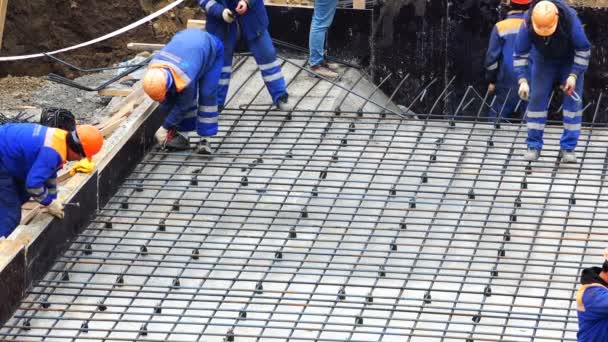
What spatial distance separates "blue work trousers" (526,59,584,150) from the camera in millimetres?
10844

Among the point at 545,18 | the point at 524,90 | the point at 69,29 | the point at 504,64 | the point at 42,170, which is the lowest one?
the point at 69,29

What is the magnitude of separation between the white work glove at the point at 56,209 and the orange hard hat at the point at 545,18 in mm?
3808

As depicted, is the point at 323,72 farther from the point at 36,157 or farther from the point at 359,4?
the point at 36,157

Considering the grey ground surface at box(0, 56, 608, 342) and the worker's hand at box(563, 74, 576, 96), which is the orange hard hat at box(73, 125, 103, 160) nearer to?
the grey ground surface at box(0, 56, 608, 342)

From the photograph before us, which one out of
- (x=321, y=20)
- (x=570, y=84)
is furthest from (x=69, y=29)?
(x=570, y=84)

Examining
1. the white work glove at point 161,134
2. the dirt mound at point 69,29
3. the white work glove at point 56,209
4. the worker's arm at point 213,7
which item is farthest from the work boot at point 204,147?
the dirt mound at point 69,29

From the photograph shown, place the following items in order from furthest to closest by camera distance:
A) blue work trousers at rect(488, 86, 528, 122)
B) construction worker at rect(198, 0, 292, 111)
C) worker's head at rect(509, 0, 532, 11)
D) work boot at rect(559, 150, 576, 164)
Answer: blue work trousers at rect(488, 86, 528, 122), worker's head at rect(509, 0, 532, 11), construction worker at rect(198, 0, 292, 111), work boot at rect(559, 150, 576, 164)

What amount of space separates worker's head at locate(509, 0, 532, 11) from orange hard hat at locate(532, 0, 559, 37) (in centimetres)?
142

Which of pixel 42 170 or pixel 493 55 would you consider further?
pixel 493 55

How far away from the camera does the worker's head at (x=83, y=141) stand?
30.7 ft

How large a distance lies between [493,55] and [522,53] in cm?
122

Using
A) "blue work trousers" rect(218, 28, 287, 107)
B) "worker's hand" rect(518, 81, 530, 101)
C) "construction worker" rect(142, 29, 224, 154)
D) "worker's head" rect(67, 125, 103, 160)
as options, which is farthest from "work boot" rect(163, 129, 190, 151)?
"worker's hand" rect(518, 81, 530, 101)

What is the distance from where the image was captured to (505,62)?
39.8ft

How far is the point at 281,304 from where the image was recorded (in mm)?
9188
